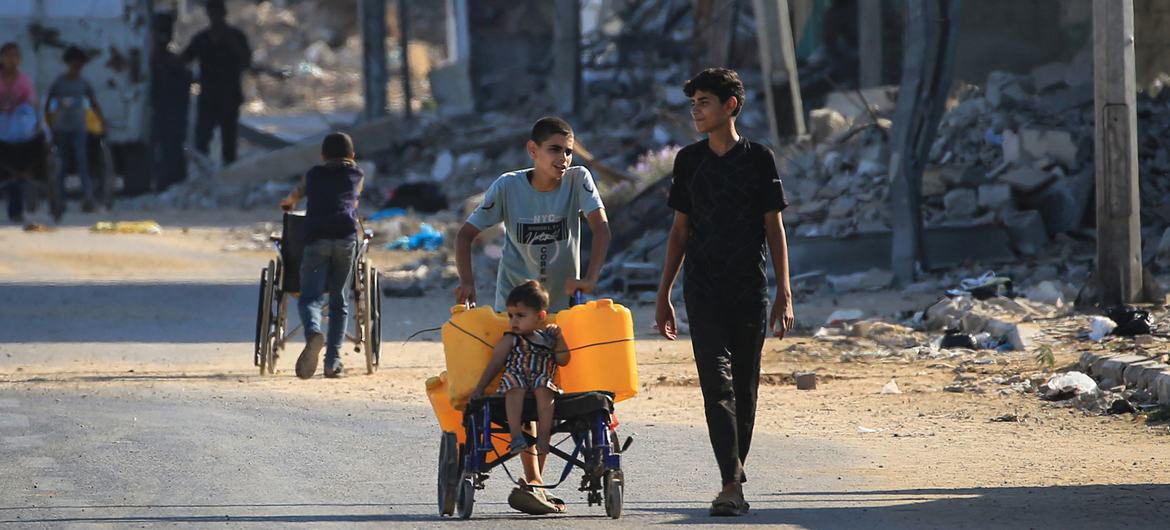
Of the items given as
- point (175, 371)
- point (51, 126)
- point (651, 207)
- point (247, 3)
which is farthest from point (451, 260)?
point (247, 3)

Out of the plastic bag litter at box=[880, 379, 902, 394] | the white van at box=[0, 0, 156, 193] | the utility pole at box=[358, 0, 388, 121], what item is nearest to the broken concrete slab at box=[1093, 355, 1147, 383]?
the plastic bag litter at box=[880, 379, 902, 394]

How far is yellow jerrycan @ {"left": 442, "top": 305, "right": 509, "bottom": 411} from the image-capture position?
255 inches

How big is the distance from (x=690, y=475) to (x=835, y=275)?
8.87 metres

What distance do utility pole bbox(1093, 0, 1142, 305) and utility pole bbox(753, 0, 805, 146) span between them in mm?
6417

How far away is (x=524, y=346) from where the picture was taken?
6.46 meters

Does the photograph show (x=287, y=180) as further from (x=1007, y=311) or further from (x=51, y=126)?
(x=1007, y=311)

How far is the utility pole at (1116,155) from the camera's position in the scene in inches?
521

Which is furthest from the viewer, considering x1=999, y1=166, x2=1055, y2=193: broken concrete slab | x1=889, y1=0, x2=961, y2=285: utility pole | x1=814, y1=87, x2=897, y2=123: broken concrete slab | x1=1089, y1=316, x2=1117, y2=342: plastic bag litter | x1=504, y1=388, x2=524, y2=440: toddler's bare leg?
x1=814, y1=87, x2=897, y2=123: broken concrete slab

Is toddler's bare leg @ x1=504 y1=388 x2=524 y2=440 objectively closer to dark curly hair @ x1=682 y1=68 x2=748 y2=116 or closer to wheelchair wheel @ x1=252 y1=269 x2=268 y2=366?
dark curly hair @ x1=682 y1=68 x2=748 y2=116

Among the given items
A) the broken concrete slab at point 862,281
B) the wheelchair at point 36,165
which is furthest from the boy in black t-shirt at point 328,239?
the wheelchair at point 36,165

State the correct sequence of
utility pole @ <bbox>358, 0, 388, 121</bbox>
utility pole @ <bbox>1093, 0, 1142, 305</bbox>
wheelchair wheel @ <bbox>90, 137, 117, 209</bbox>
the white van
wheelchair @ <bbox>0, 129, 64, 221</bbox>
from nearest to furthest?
utility pole @ <bbox>1093, 0, 1142, 305</bbox> < wheelchair @ <bbox>0, 129, 64, 221</bbox> < wheelchair wheel @ <bbox>90, 137, 117, 209</bbox> < the white van < utility pole @ <bbox>358, 0, 388, 121</bbox>

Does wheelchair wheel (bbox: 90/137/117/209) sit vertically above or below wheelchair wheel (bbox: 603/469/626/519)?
above

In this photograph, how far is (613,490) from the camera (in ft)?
21.2

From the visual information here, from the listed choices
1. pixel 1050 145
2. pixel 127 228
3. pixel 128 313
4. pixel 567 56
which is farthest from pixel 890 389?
pixel 567 56
